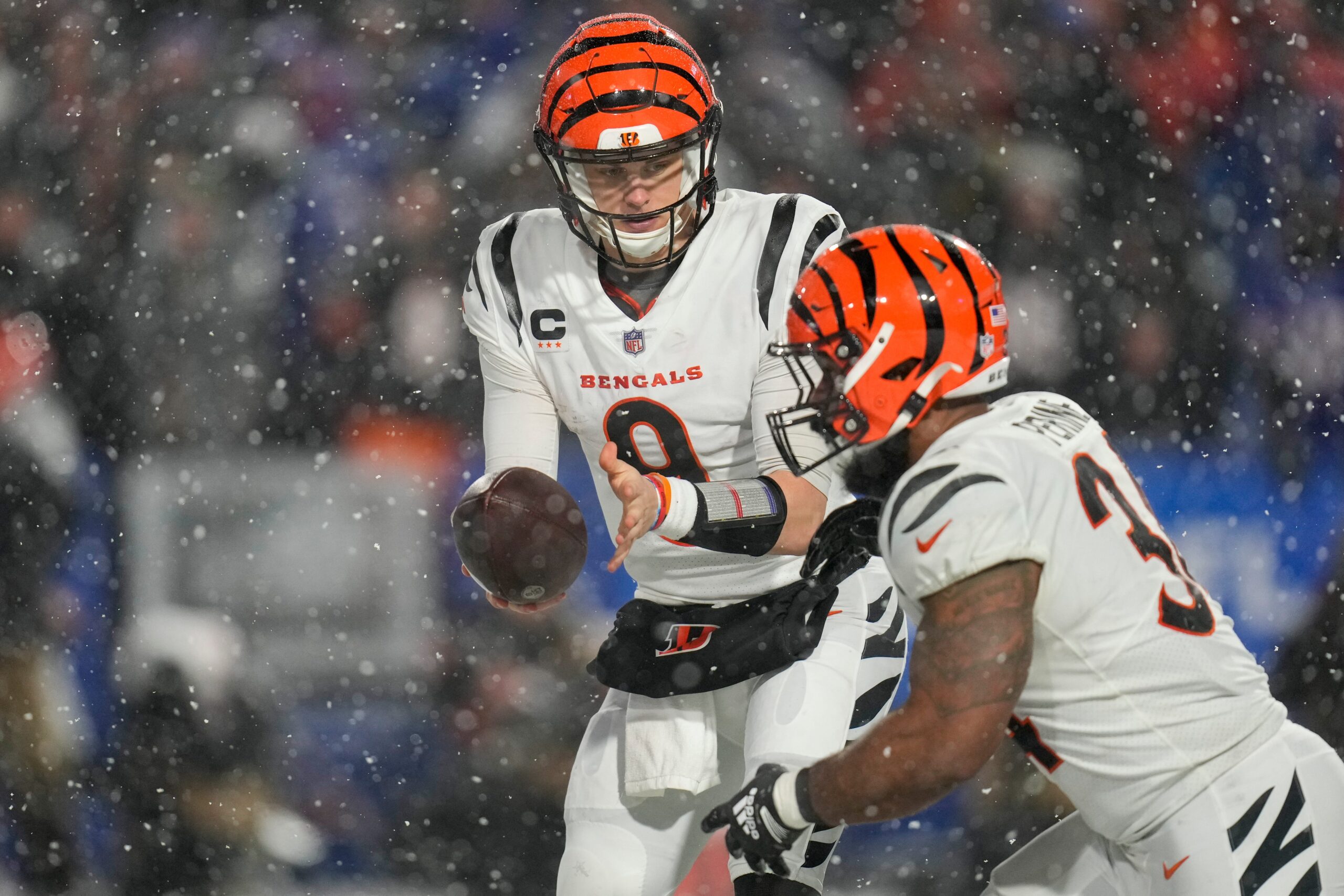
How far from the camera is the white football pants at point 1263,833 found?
232 centimetres

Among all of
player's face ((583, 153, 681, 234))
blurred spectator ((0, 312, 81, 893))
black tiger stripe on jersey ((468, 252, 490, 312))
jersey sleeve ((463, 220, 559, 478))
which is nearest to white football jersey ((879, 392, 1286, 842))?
player's face ((583, 153, 681, 234))

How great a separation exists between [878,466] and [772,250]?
0.74 m

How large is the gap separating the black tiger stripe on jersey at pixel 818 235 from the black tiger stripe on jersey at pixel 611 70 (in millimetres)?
368

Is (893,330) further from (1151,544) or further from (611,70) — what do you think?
(611,70)

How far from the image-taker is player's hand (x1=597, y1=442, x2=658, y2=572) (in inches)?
108

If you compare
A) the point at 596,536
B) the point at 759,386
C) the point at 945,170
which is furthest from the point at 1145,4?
the point at 596,536

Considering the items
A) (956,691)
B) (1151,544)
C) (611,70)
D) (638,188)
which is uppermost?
(611,70)

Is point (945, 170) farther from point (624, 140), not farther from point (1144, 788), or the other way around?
point (1144, 788)

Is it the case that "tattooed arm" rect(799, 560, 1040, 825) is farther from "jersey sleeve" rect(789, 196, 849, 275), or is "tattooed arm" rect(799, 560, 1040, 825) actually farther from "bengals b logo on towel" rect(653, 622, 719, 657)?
"jersey sleeve" rect(789, 196, 849, 275)

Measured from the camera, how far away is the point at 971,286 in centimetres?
248

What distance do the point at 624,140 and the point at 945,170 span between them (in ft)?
A: 3.35

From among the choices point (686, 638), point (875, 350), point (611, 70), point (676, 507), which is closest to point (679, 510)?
point (676, 507)

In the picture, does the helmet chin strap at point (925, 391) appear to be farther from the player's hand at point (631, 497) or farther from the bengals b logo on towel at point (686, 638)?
the bengals b logo on towel at point (686, 638)

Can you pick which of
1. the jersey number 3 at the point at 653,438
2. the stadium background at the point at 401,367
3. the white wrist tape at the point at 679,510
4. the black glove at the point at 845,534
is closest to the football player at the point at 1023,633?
the black glove at the point at 845,534
